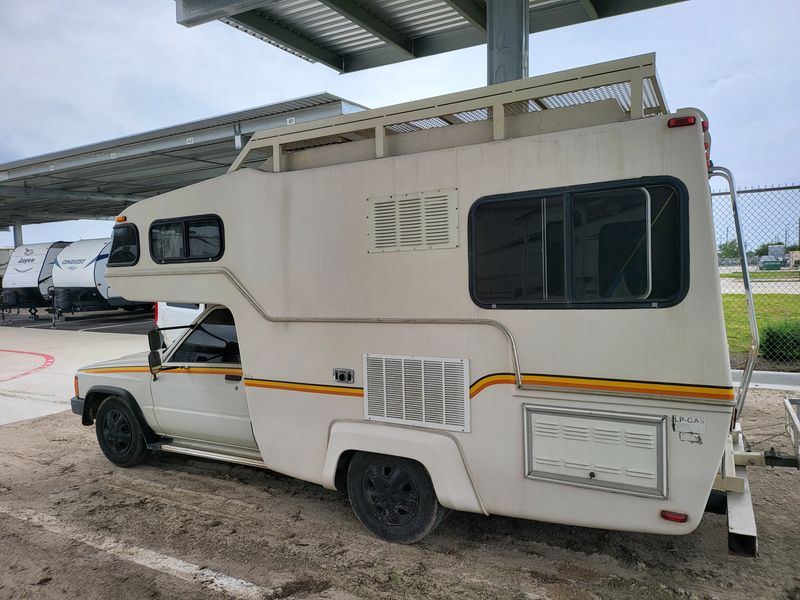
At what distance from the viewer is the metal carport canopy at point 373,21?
7633mm

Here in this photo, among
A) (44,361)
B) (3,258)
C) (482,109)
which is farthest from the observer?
(3,258)

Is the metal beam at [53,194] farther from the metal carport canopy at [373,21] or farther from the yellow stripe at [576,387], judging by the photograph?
the yellow stripe at [576,387]

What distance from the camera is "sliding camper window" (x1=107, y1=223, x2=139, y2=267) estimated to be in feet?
16.7

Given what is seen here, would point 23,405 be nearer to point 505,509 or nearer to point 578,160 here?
point 505,509

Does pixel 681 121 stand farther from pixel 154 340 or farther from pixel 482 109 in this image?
pixel 154 340

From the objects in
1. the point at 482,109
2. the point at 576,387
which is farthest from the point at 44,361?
the point at 576,387

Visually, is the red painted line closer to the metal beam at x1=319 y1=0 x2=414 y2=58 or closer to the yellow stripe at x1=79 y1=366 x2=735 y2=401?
the metal beam at x1=319 y1=0 x2=414 y2=58

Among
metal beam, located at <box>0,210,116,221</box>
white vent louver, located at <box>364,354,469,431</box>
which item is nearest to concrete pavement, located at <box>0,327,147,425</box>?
white vent louver, located at <box>364,354,469,431</box>

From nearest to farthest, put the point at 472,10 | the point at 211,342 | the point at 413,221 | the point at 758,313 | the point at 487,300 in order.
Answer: the point at 487,300, the point at 413,221, the point at 211,342, the point at 472,10, the point at 758,313

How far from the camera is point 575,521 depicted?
3408mm

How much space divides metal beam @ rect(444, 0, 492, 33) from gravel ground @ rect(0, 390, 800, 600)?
639 centimetres

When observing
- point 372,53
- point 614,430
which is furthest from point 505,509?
point 372,53

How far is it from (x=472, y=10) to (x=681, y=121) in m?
5.79

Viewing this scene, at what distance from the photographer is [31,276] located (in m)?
23.7
